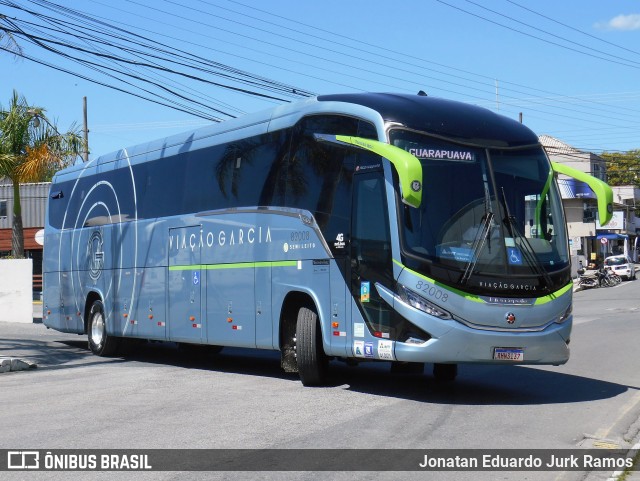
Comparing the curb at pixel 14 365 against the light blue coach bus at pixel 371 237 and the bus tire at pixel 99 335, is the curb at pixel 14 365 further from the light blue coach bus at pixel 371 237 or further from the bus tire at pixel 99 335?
the light blue coach bus at pixel 371 237

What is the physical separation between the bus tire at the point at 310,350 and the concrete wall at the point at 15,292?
17.0 meters

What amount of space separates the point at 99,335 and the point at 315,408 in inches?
370

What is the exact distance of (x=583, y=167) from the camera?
3307 inches

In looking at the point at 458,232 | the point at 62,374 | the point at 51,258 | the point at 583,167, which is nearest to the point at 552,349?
the point at 458,232

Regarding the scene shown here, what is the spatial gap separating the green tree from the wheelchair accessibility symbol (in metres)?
97.0

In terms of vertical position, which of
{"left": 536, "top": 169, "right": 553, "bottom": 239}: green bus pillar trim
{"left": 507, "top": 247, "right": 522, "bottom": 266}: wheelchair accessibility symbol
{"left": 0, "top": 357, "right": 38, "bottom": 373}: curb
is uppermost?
{"left": 536, "top": 169, "right": 553, "bottom": 239}: green bus pillar trim

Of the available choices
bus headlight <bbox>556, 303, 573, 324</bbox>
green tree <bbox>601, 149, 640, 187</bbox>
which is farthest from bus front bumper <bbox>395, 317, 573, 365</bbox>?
green tree <bbox>601, 149, 640, 187</bbox>

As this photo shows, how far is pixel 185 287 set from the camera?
16.3m

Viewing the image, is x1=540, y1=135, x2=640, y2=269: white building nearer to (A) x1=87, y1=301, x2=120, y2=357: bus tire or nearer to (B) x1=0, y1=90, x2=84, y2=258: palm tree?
(B) x1=0, y1=90, x2=84, y2=258: palm tree

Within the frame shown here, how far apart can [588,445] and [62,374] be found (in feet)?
31.7

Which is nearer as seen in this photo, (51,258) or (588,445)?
(588,445)

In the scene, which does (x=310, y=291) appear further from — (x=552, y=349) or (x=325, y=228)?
(x=552, y=349)

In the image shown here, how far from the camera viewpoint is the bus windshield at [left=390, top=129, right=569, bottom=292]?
11367 millimetres

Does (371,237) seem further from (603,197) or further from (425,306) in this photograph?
(603,197)
